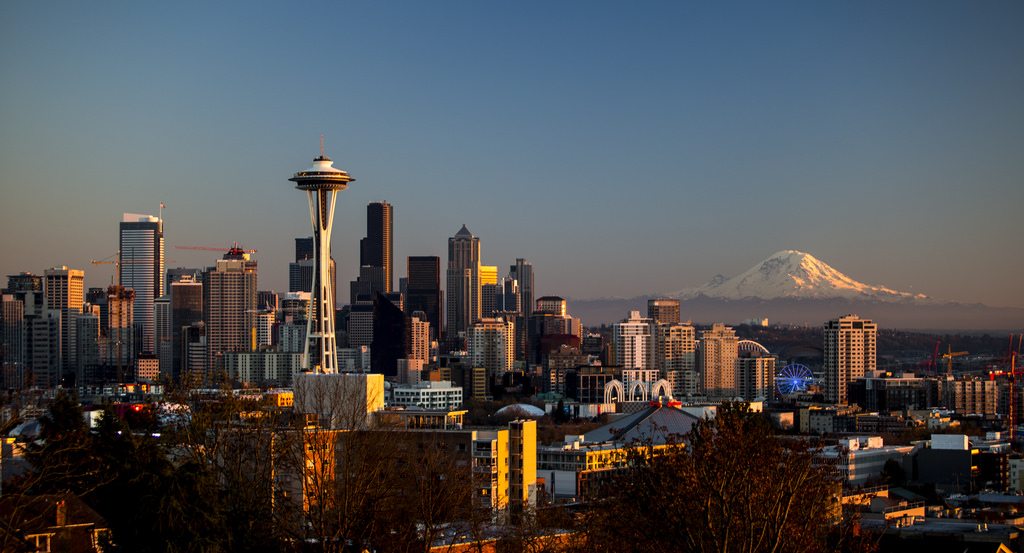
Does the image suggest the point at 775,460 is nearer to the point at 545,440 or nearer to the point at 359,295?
the point at 545,440

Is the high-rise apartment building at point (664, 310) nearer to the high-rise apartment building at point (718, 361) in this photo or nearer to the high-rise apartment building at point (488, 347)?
the high-rise apartment building at point (718, 361)

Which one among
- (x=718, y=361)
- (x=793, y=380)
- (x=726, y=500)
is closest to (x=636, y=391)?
(x=793, y=380)

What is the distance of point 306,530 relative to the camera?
20594mm

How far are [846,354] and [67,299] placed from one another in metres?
99.8

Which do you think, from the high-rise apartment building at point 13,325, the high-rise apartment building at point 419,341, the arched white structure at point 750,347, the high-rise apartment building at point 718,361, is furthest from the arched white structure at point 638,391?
the high-rise apartment building at point 13,325

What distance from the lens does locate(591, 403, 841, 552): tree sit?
13664 mm

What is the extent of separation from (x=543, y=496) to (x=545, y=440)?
87.0 ft

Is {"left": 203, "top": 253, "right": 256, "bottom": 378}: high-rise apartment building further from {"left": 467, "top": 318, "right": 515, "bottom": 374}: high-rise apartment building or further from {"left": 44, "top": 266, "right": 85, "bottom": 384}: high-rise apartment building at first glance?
{"left": 467, "top": 318, "right": 515, "bottom": 374}: high-rise apartment building

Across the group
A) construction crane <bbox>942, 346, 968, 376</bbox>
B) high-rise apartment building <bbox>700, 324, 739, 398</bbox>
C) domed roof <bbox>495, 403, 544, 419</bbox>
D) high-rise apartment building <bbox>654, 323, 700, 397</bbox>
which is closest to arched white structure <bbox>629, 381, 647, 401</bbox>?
domed roof <bbox>495, 403, 544, 419</bbox>

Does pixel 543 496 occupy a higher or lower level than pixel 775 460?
lower

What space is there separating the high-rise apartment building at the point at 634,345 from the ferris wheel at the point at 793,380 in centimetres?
1972

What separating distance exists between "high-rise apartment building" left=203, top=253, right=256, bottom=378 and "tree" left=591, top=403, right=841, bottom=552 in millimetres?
147442

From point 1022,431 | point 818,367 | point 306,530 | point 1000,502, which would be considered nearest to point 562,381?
point 818,367

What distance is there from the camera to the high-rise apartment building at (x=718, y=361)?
145625 mm
